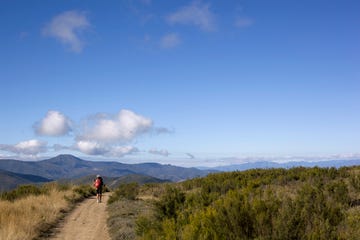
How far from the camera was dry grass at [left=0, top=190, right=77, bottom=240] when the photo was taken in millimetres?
12283

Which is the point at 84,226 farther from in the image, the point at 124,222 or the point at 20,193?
the point at 20,193

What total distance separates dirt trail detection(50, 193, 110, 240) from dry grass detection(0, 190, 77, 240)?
68 centimetres

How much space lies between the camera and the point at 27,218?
15.0 meters

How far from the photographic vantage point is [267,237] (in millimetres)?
6707

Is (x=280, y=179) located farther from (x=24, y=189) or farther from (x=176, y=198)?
(x=24, y=189)

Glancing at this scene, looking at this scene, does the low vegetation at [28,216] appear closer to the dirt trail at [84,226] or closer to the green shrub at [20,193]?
the green shrub at [20,193]

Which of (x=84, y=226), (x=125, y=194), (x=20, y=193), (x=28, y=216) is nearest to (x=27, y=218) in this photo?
(x=28, y=216)

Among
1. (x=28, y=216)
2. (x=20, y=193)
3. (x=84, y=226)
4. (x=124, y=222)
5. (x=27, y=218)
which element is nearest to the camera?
(x=27, y=218)

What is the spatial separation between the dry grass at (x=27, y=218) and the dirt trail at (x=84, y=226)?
2.23ft

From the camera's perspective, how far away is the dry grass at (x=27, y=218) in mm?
12283

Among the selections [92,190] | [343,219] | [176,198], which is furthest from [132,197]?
[343,219]

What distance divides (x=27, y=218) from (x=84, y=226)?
265 centimetres

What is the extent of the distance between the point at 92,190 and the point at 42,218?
1969 cm

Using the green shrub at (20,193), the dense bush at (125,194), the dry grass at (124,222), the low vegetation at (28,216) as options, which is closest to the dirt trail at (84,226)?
the dry grass at (124,222)
